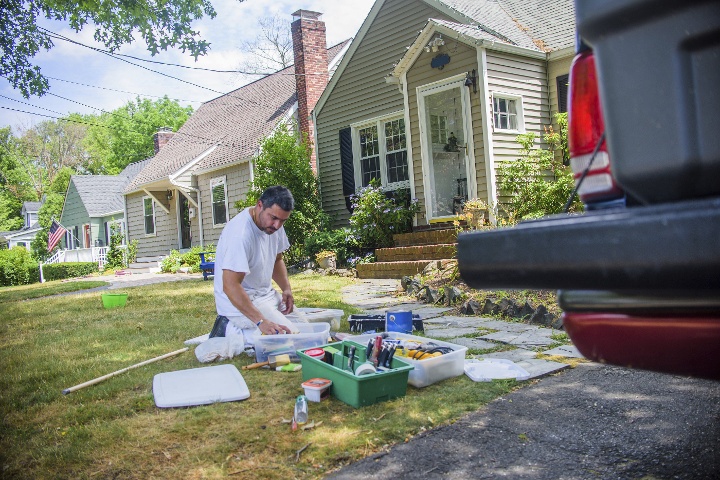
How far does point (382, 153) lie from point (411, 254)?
3.11 meters

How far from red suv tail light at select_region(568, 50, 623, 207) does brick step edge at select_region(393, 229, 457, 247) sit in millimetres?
8150

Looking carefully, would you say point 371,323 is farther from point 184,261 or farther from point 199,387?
point 184,261

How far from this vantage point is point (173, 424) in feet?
9.34

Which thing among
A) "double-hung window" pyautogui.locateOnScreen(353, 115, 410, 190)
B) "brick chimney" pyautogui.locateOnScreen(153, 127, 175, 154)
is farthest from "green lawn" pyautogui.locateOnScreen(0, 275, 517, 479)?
"brick chimney" pyautogui.locateOnScreen(153, 127, 175, 154)

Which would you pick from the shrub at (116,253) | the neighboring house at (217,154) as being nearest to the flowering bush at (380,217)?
the neighboring house at (217,154)

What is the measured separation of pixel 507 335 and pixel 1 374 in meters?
3.93

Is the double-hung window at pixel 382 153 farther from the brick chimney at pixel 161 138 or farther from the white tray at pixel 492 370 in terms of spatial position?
the brick chimney at pixel 161 138

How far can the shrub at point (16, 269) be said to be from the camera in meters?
21.9

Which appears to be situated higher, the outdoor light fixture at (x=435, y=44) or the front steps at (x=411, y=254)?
the outdoor light fixture at (x=435, y=44)

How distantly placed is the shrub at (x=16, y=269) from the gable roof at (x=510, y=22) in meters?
15.7

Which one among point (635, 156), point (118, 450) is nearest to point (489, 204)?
point (118, 450)

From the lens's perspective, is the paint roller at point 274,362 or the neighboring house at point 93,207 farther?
the neighboring house at point 93,207

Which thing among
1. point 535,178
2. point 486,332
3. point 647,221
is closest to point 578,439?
point 647,221

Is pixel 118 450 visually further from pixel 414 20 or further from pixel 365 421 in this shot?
pixel 414 20
